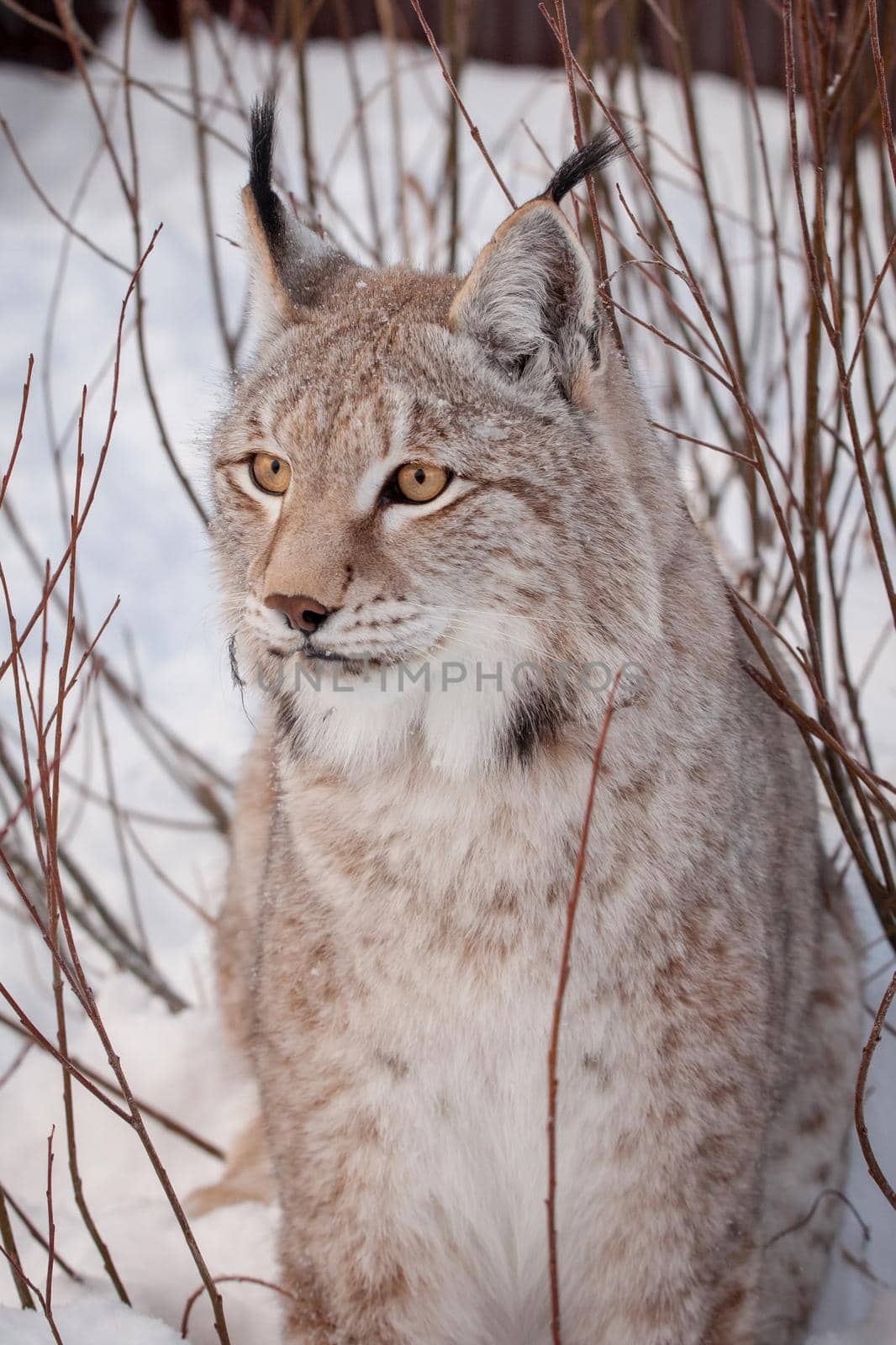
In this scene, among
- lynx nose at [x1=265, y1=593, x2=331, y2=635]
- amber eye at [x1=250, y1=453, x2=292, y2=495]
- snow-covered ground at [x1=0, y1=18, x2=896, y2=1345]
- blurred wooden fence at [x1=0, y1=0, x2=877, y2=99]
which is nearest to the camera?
lynx nose at [x1=265, y1=593, x2=331, y2=635]

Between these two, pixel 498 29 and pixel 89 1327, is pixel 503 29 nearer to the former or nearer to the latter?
pixel 498 29

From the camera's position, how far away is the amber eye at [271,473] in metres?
2.19

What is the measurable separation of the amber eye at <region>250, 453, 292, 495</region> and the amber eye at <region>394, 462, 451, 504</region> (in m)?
0.22

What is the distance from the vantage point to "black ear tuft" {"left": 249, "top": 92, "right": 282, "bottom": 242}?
2.34 m

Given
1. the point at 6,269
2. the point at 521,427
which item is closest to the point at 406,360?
the point at 521,427

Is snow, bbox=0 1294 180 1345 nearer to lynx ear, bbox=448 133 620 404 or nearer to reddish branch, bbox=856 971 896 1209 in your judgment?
reddish branch, bbox=856 971 896 1209

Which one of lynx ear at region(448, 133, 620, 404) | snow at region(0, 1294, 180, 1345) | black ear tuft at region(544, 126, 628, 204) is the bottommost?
snow at region(0, 1294, 180, 1345)

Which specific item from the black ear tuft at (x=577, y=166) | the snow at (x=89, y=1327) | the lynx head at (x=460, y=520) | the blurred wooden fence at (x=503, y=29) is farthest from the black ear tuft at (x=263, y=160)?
the blurred wooden fence at (x=503, y=29)

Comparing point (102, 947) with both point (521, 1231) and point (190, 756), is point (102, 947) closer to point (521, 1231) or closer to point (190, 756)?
point (190, 756)

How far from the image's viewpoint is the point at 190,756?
182 inches

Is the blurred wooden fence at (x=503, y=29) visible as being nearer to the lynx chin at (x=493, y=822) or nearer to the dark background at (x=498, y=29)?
the dark background at (x=498, y=29)

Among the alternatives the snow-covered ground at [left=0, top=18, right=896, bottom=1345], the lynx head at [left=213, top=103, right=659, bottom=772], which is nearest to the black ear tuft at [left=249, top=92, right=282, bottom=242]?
the lynx head at [left=213, top=103, right=659, bottom=772]

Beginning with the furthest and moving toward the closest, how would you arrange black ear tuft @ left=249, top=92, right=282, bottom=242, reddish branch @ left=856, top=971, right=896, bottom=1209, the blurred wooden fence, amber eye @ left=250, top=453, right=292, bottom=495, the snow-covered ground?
the blurred wooden fence → the snow-covered ground → black ear tuft @ left=249, top=92, right=282, bottom=242 → amber eye @ left=250, top=453, right=292, bottom=495 → reddish branch @ left=856, top=971, right=896, bottom=1209

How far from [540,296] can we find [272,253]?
1.96ft
